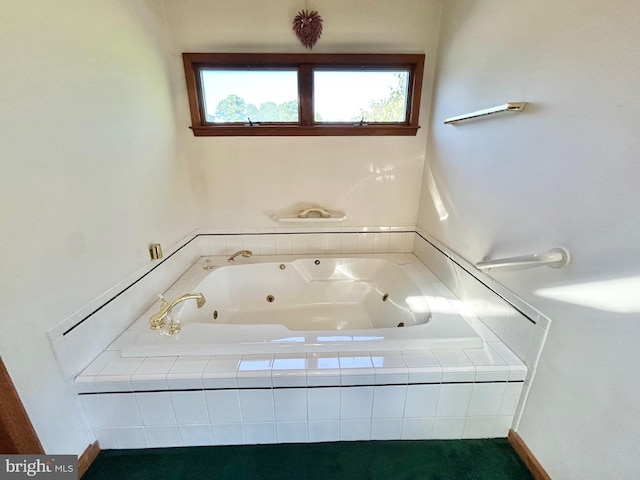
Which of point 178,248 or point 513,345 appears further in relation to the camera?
point 178,248

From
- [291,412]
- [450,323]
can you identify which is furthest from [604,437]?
[291,412]

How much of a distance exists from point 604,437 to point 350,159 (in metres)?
1.95

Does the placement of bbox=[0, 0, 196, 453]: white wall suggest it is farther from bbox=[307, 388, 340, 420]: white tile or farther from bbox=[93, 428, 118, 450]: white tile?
bbox=[307, 388, 340, 420]: white tile

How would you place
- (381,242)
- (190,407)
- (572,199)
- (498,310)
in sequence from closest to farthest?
(572,199)
(190,407)
(498,310)
(381,242)

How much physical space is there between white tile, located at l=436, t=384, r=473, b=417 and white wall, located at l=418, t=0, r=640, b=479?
26 cm

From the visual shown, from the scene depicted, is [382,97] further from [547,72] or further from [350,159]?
[547,72]

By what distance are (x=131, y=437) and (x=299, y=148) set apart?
6.48ft

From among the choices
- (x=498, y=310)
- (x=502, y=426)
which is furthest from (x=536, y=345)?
(x=502, y=426)

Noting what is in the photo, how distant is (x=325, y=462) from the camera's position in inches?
46.3

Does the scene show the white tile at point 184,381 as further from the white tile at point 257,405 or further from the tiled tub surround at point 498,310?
the tiled tub surround at point 498,310

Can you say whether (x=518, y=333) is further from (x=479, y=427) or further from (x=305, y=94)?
(x=305, y=94)

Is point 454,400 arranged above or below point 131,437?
above

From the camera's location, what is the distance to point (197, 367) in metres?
1.15

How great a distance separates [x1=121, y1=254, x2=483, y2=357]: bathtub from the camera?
125 centimetres
